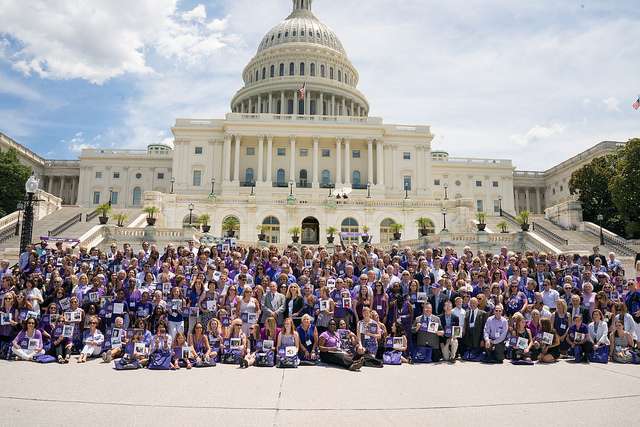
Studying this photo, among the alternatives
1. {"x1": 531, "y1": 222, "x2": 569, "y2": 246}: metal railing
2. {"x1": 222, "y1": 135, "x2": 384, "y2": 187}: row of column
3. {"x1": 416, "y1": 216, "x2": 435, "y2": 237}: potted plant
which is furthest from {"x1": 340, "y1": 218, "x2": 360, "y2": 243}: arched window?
{"x1": 222, "y1": 135, "x2": 384, "y2": 187}: row of column

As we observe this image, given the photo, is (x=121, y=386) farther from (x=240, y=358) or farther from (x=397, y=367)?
(x=397, y=367)

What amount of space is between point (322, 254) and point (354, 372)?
7254 millimetres

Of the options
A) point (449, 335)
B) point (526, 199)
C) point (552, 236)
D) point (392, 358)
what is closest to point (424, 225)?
point (552, 236)

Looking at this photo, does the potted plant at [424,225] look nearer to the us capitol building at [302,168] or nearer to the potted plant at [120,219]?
the us capitol building at [302,168]

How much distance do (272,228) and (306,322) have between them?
37135mm

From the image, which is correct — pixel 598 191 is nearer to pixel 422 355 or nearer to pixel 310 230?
pixel 310 230

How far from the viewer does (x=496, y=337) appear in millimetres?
12562

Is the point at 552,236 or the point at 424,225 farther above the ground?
the point at 424,225

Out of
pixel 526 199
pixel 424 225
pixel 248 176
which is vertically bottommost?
pixel 424 225

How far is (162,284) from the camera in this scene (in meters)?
14.3

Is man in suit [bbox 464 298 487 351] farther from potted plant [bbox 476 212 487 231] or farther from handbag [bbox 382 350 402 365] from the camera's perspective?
potted plant [bbox 476 212 487 231]

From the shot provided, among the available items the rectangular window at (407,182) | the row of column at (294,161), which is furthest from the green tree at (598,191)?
the row of column at (294,161)

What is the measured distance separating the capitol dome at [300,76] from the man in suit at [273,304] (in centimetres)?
8071

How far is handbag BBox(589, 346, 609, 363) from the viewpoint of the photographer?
41.0 feet
